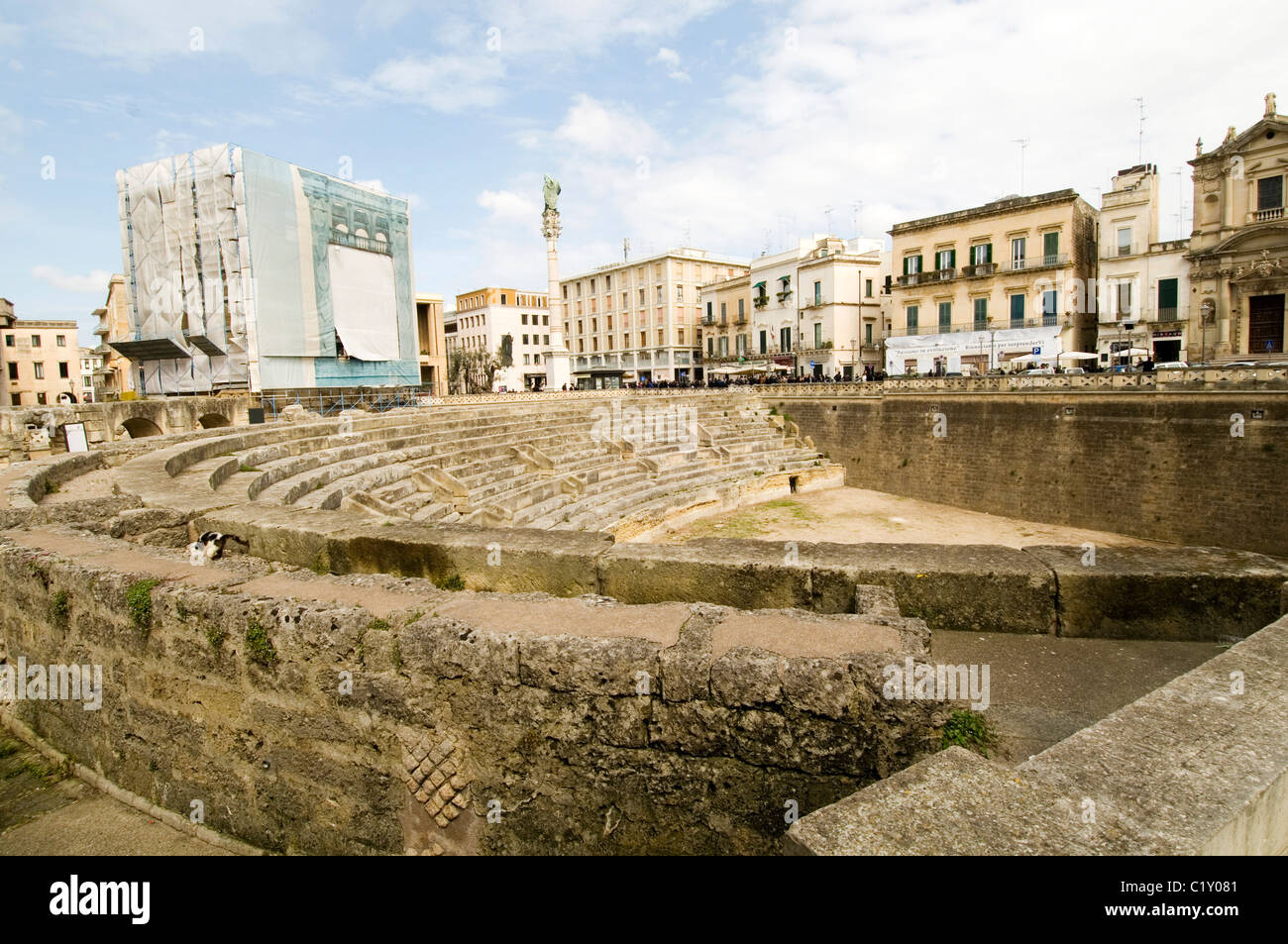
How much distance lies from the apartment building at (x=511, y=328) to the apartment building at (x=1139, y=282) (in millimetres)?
50420

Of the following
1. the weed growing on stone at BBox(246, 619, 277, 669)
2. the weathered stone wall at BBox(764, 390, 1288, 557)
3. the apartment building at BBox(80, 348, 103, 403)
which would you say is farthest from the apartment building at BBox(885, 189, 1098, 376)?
the apartment building at BBox(80, 348, 103, 403)

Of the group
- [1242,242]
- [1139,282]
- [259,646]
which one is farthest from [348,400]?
[1242,242]

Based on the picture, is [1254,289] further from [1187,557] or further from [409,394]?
[409,394]

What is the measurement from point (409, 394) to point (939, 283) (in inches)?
1068

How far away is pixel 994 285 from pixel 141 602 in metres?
35.8

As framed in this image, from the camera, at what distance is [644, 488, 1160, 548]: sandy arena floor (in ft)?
58.0

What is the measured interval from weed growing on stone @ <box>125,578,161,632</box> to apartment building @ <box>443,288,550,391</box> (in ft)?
219

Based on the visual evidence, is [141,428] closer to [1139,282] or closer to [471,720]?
[471,720]

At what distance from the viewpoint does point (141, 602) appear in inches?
152

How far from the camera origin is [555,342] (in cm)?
3816

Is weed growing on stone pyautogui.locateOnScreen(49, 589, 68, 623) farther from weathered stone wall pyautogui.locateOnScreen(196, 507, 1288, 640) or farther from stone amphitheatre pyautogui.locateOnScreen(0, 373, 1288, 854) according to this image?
weathered stone wall pyautogui.locateOnScreen(196, 507, 1288, 640)

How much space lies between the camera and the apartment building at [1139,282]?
27875 mm

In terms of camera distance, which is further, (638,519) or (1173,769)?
(638,519)

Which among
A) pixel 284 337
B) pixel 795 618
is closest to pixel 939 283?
pixel 284 337
